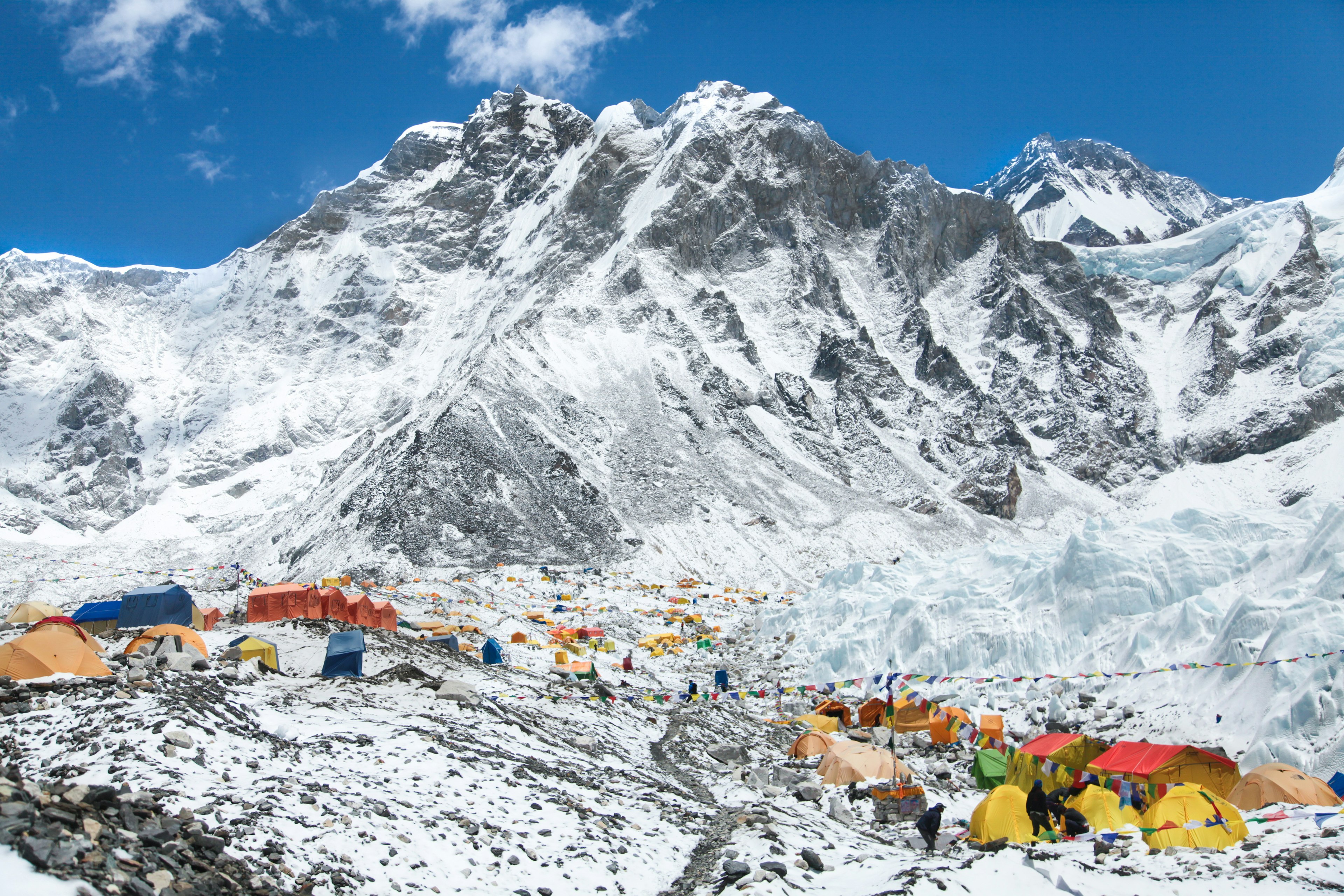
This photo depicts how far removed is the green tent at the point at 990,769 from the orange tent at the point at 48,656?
19.7m

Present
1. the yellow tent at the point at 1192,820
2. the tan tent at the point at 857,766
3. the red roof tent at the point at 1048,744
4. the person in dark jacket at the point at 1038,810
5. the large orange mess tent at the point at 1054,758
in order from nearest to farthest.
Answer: the yellow tent at the point at 1192,820
the person in dark jacket at the point at 1038,810
the large orange mess tent at the point at 1054,758
the red roof tent at the point at 1048,744
the tan tent at the point at 857,766

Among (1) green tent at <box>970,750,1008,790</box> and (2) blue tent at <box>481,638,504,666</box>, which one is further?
(2) blue tent at <box>481,638,504,666</box>

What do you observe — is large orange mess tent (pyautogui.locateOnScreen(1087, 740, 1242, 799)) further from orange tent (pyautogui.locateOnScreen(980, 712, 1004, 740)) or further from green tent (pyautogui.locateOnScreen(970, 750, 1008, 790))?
orange tent (pyautogui.locateOnScreen(980, 712, 1004, 740))

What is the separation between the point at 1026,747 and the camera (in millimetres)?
20234

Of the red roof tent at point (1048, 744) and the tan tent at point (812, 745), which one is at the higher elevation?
the red roof tent at point (1048, 744)

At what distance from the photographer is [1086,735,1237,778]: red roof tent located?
17.2 metres

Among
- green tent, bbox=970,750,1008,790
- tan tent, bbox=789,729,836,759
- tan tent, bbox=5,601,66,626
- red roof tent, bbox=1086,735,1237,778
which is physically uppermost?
red roof tent, bbox=1086,735,1237,778

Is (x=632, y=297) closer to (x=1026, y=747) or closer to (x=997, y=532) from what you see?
(x=997, y=532)

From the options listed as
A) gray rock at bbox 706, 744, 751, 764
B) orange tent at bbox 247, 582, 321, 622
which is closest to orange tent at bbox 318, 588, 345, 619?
orange tent at bbox 247, 582, 321, 622

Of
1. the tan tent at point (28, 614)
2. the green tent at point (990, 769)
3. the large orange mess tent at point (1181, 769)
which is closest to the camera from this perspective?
the large orange mess tent at point (1181, 769)

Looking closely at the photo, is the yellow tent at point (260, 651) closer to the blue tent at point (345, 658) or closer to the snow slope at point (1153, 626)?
the blue tent at point (345, 658)

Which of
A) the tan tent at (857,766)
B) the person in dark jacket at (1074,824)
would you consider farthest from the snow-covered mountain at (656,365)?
the person in dark jacket at (1074,824)

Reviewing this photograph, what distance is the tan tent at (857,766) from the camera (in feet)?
65.9

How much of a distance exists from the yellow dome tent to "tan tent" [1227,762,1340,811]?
38.8 ft
